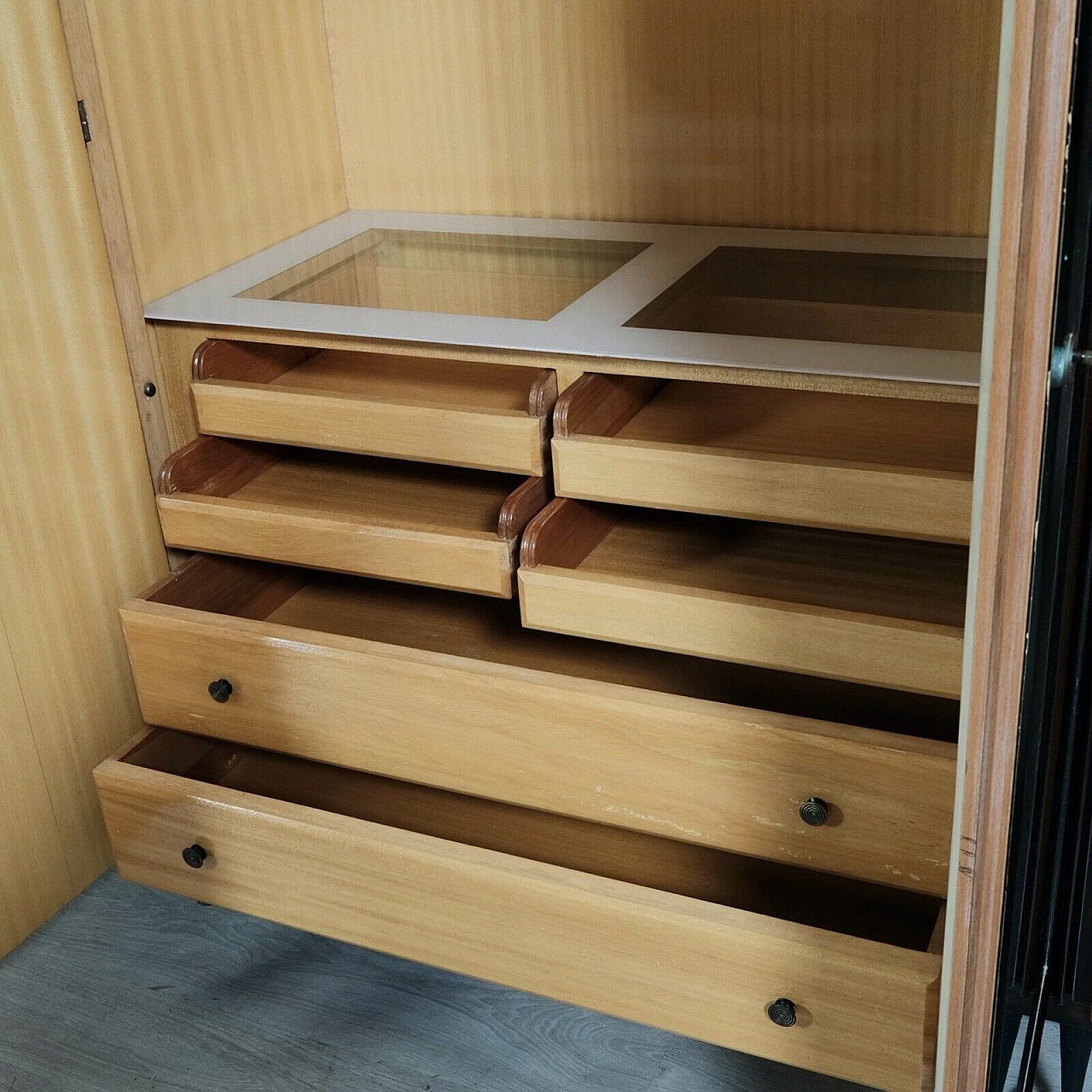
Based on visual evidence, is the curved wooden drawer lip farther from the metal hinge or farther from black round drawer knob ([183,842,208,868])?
the metal hinge

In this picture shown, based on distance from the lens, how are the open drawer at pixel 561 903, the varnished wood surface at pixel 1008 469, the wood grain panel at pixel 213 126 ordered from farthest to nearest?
the wood grain panel at pixel 213 126 → the open drawer at pixel 561 903 → the varnished wood surface at pixel 1008 469

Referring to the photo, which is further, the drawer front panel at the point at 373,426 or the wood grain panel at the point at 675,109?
the wood grain panel at the point at 675,109

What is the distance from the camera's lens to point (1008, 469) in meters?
0.75

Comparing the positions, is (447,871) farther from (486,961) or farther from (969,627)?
(969,627)

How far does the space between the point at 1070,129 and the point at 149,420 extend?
1.15 meters

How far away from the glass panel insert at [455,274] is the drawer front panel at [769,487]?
208mm

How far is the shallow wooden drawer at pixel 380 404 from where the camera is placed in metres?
1.35

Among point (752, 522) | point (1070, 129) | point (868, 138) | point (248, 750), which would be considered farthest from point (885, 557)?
point (248, 750)

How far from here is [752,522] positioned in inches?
59.7

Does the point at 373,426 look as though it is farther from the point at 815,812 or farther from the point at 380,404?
the point at 815,812

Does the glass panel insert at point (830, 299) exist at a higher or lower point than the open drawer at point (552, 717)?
higher

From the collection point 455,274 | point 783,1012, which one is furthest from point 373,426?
point 783,1012

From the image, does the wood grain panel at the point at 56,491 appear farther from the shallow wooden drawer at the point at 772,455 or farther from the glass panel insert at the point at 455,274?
the shallow wooden drawer at the point at 772,455

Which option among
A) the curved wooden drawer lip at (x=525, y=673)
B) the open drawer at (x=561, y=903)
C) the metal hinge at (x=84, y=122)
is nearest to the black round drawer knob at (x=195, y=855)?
the open drawer at (x=561, y=903)
